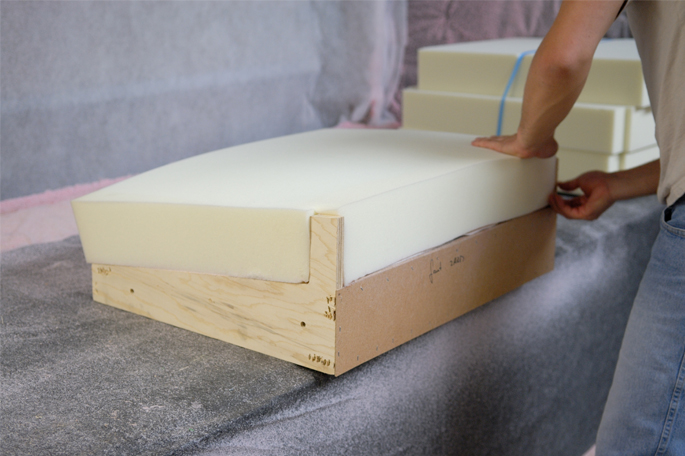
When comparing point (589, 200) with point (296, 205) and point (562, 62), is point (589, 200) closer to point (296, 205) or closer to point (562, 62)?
point (562, 62)

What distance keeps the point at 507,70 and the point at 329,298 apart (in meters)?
0.95

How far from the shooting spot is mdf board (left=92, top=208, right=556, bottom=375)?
0.73 m

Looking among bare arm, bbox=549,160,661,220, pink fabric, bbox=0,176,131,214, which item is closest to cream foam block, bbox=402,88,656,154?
bare arm, bbox=549,160,661,220

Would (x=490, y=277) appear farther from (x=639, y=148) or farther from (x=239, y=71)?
(x=239, y=71)

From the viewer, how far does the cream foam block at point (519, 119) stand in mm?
1334

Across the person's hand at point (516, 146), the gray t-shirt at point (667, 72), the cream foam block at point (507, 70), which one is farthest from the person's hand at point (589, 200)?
the cream foam block at point (507, 70)

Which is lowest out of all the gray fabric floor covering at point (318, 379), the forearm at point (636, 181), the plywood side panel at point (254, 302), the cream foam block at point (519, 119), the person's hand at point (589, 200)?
the gray fabric floor covering at point (318, 379)

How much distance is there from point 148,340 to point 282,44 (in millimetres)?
1156

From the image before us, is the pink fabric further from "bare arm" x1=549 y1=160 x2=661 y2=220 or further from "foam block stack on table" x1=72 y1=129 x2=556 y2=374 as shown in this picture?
"bare arm" x1=549 y1=160 x2=661 y2=220

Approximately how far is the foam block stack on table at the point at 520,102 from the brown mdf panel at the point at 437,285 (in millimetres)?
354

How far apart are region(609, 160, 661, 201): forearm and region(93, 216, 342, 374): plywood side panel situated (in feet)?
1.90

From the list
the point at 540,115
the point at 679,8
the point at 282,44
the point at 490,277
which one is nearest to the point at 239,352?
the point at 490,277

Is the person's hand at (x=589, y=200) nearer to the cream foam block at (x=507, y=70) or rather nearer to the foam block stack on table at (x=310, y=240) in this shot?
the foam block stack on table at (x=310, y=240)

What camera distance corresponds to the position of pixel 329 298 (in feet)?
2.37
